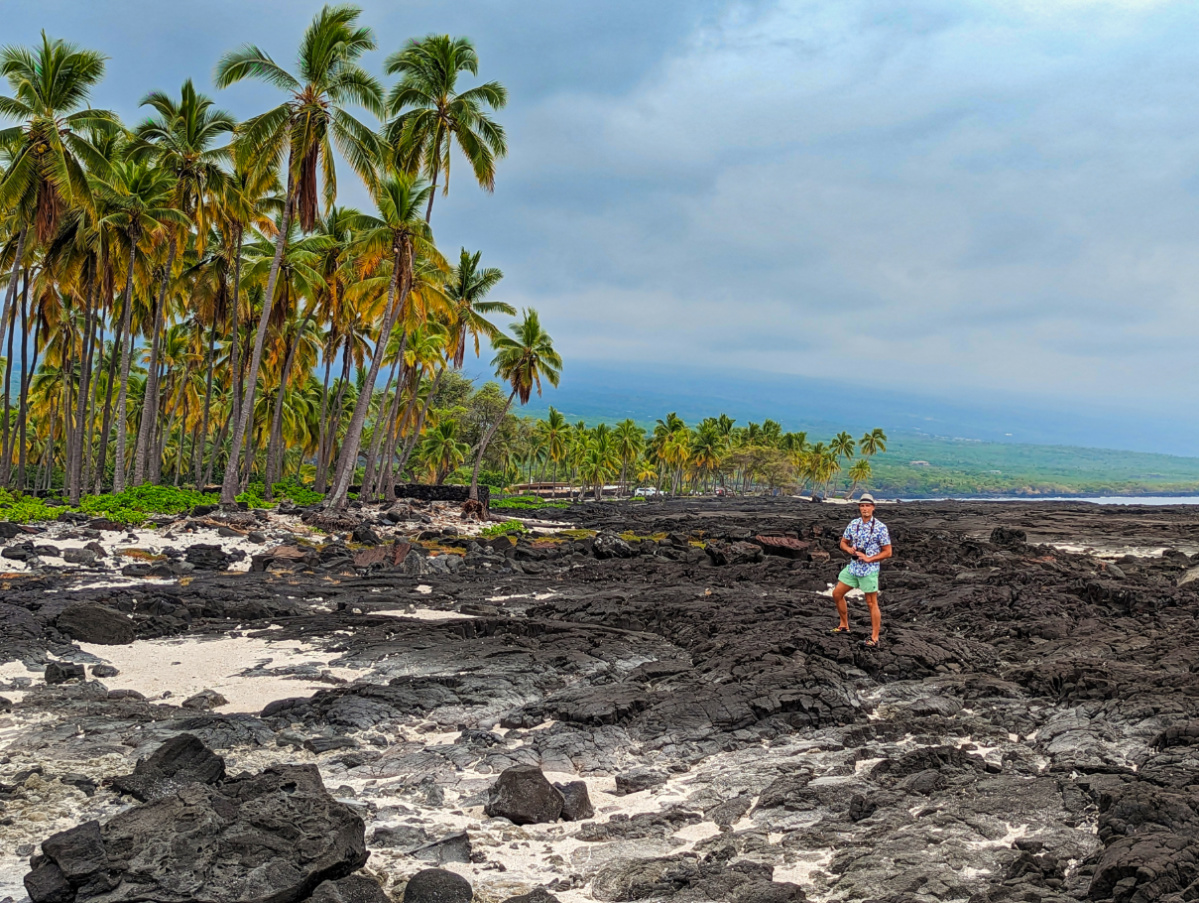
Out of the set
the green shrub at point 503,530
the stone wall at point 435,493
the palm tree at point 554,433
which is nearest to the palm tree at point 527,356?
the stone wall at point 435,493

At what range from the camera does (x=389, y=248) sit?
2817 centimetres

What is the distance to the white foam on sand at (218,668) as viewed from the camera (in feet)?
28.8

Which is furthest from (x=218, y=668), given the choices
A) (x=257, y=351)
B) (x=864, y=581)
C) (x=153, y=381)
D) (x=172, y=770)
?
(x=153, y=381)

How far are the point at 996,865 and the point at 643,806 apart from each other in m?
2.52

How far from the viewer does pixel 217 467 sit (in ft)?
210

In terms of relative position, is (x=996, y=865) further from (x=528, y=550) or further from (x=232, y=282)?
(x=232, y=282)

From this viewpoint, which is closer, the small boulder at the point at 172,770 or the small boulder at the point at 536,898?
the small boulder at the point at 536,898

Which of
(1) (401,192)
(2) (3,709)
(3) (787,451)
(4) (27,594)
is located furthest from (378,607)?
(3) (787,451)

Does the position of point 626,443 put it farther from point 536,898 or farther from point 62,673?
point 536,898

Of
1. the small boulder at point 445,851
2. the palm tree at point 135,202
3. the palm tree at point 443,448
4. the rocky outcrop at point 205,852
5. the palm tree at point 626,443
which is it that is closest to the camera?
the rocky outcrop at point 205,852

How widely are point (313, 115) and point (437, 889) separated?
24.6 meters

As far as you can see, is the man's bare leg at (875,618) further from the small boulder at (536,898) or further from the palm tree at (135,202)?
the palm tree at (135,202)

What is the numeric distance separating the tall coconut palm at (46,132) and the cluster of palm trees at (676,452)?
47.6 meters

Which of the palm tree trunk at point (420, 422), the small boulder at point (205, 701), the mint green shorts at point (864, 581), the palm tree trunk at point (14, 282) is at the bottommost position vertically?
the small boulder at point (205, 701)
